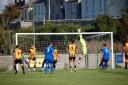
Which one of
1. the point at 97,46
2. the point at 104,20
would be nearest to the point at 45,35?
the point at 97,46

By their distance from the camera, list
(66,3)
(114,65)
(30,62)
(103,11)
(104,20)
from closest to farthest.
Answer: (30,62) < (114,65) < (104,20) < (103,11) < (66,3)

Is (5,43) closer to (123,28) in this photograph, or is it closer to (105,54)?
(123,28)

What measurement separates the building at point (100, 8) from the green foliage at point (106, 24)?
946 inches

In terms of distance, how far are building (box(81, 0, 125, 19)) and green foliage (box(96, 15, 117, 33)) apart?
2403 cm

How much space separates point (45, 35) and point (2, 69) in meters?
5.29

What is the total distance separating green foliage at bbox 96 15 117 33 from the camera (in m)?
68.7

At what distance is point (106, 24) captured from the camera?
232 feet

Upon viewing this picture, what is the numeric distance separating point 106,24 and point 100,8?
33436mm

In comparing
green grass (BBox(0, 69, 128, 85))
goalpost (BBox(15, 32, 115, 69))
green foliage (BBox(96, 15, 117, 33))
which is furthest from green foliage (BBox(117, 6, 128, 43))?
green grass (BBox(0, 69, 128, 85))

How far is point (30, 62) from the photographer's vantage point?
40.7 m

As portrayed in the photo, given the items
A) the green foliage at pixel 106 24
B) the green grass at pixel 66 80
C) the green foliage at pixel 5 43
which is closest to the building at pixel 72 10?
the green foliage at pixel 106 24

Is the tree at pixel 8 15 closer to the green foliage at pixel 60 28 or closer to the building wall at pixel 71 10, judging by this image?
the green foliage at pixel 60 28

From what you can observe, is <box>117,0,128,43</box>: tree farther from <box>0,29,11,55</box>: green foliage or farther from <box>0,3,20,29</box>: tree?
<box>0,3,20,29</box>: tree

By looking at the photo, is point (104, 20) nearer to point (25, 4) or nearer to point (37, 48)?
point (37, 48)
